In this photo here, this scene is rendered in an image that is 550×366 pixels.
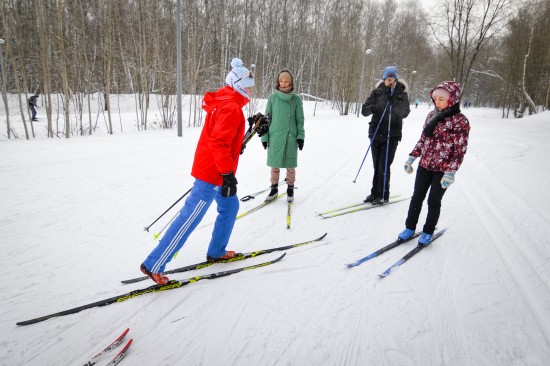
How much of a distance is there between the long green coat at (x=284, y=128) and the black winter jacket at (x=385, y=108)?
3.19 ft

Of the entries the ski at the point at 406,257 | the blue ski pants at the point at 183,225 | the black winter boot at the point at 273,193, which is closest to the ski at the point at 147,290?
the blue ski pants at the point at 183,225

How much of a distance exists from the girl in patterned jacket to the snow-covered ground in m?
0.60

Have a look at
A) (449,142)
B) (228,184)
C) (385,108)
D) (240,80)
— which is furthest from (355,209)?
(240,80)

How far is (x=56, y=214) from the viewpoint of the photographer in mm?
3654

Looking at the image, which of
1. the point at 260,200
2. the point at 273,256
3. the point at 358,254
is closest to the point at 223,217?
the point at 273,256

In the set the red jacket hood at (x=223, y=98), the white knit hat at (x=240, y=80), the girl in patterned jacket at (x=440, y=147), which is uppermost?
the white knit hat at (x=240, y=80)

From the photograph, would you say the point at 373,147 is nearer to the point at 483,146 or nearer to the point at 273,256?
the point at 273,256

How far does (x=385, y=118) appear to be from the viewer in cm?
420

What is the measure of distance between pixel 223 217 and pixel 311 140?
7.64m

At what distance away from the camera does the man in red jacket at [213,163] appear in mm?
2256

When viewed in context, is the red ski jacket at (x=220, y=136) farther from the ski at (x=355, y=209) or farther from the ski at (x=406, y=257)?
the ski at (x=355, y=209)

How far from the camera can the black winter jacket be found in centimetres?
406

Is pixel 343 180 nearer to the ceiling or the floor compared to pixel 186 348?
nearer to the ceiling

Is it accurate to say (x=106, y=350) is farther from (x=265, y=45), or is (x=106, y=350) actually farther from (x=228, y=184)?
(x=265, y=45)
